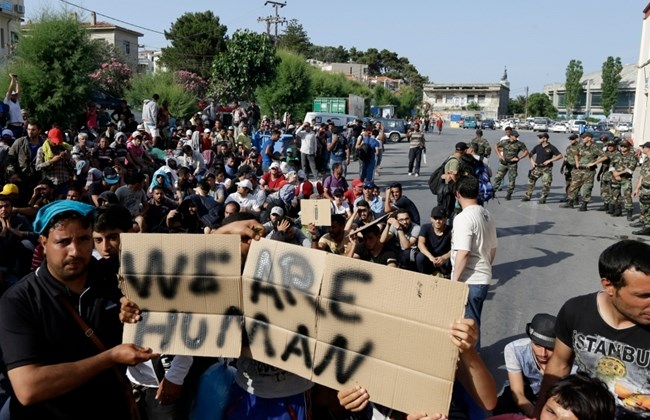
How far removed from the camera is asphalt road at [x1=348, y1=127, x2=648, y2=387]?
6.57 metres

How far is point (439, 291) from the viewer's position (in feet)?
7.39

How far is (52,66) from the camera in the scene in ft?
48.4

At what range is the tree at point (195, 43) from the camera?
172ft

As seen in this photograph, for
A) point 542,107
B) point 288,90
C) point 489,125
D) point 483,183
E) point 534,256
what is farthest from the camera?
point 542,107

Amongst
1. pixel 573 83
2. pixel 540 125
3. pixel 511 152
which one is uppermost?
pixel 573 83

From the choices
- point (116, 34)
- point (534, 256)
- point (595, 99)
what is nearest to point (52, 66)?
point (534, 256)

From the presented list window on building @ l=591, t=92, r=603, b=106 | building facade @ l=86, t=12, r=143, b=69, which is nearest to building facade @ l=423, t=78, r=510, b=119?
window on building @ l=591, t=92, r=603, b=106

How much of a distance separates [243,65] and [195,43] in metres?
25.0

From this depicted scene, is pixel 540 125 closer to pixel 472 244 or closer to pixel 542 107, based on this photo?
pixel 542 107

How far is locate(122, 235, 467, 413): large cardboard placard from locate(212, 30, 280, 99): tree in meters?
28.7

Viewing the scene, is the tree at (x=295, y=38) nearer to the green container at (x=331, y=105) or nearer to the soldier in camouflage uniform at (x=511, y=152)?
the green container at (x=331, y=105)

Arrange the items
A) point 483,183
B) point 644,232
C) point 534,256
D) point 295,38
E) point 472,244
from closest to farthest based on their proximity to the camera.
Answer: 1. point 472,244
2. point 483,183
3. point 534,256
4. point 644,232
5. point 295,38

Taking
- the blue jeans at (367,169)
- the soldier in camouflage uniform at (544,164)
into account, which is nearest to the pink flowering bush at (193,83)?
the blue jeans at (367,169)

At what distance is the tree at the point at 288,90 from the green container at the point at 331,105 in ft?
11.3
